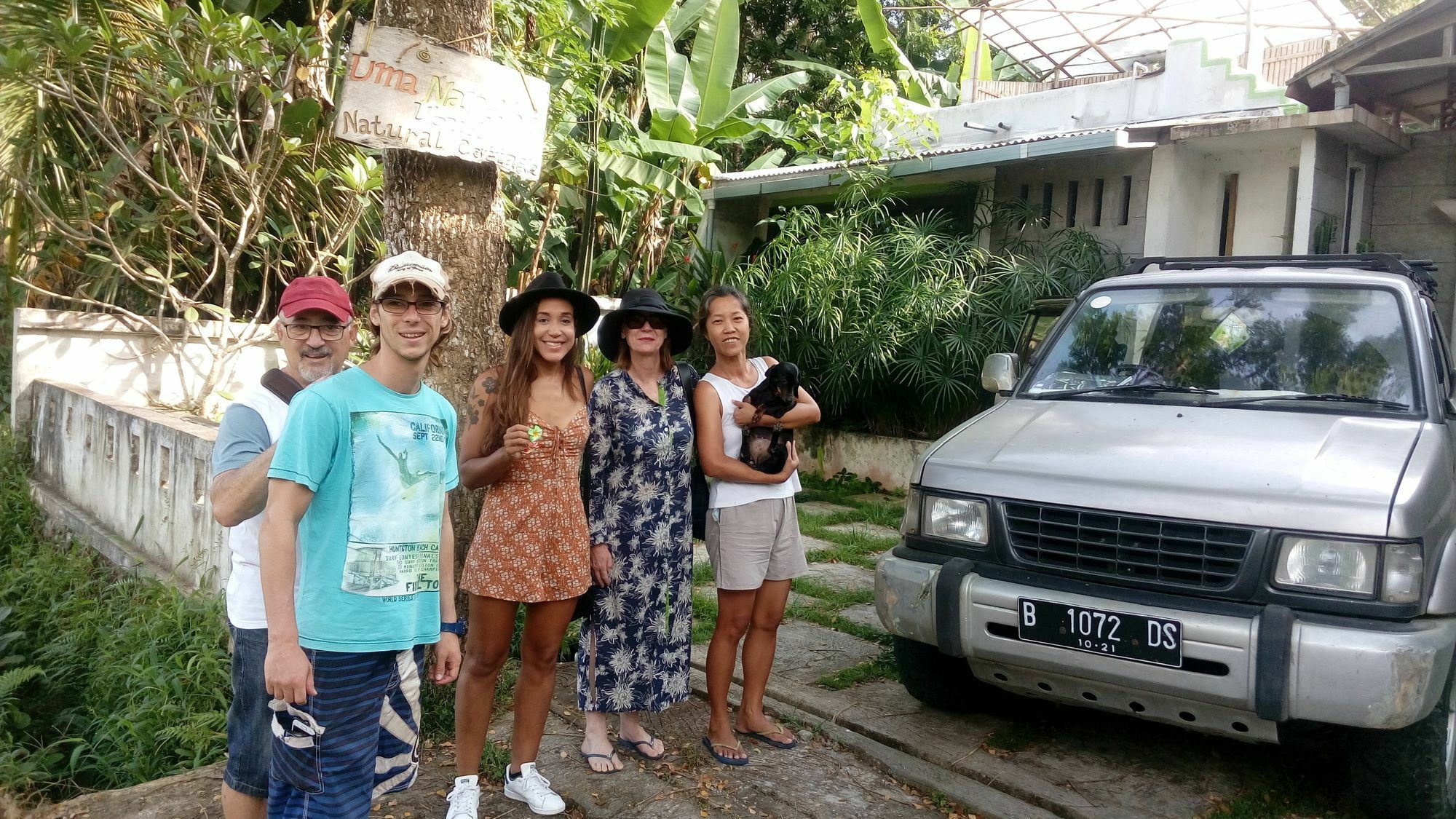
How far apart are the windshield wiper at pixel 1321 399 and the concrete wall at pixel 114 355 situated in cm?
785

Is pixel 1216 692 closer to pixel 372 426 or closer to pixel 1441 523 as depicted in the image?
pixel 1441 523

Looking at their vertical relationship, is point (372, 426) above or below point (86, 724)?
above

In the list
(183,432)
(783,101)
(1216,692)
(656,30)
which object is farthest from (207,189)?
(783,101)

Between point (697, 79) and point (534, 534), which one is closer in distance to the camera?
point (534, 534)

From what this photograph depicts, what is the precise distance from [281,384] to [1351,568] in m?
3.25

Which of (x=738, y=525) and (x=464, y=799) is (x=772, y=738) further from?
(x=464, y=799)

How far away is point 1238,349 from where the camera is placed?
14.3ft

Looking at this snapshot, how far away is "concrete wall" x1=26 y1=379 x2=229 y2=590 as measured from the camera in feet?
18.8

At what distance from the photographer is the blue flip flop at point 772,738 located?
13.4 feet

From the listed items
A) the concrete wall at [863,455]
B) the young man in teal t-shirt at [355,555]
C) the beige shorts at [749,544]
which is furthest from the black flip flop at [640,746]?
the concrete wall at [863,455]

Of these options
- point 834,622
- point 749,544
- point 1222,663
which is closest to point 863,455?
point 834,622

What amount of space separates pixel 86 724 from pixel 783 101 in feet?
45.8

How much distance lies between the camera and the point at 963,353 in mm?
9258

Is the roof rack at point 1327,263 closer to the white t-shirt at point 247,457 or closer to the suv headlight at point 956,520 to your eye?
the suv headlight at point 956,520
